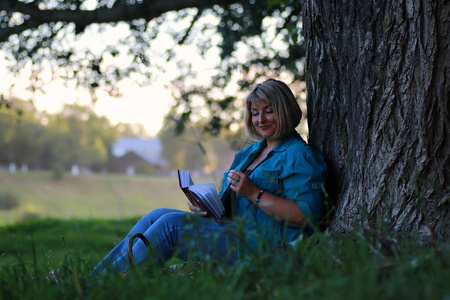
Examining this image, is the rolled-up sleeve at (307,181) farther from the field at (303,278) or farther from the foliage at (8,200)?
the foliage at (8,200)

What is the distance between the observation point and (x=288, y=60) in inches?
281

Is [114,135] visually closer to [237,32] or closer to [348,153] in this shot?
[237,32]

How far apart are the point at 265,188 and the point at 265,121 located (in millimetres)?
507

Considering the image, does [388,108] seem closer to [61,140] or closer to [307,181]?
[307,181]

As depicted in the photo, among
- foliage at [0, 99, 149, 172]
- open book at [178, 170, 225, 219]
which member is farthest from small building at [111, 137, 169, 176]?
open book at [178, 170, 225, 219]

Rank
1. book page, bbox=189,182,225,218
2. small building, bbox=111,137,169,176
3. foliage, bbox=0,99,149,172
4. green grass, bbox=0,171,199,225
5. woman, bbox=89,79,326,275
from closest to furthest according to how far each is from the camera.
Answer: woman, bbox=89,79,326,275
book page, bbox=189,182,225,218
green grass, bbox=0,171,199,225
foliage, bbox=0,99,149,172
small building, bbox=111,137,169,176

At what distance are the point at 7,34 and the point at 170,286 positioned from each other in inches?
204

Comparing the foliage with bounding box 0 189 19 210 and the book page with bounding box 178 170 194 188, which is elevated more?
the book page with bounding box 178 170 194 188

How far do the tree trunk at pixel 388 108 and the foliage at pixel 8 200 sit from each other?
103 ft

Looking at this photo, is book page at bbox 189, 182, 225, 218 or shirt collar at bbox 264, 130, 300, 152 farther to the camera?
shirt collar at bbox 264, 130, 300, 152

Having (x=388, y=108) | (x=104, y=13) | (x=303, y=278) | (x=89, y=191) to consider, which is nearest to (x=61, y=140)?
(x=89, y=191)

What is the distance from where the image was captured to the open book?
111 inches

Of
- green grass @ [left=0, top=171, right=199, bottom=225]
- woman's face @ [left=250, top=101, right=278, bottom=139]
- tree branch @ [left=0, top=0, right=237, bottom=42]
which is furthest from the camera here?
green grass @ [left=0, top=171, right=199, bottom=225]

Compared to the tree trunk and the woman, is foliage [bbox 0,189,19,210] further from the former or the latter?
the tree trunk
